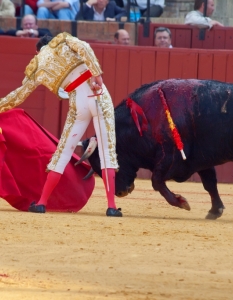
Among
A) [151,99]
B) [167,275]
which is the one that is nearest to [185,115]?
[151,99]

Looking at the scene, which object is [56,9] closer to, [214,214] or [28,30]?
[28,30]

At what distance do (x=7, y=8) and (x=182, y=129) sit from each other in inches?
242

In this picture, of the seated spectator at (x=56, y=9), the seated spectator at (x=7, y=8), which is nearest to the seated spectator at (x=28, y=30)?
the seated spectator at (x=7, y=8)

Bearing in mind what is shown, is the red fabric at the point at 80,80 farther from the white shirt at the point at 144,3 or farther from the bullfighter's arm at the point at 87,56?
the white shirt at the point at 144,3

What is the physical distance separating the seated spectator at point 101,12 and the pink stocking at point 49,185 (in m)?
5.83

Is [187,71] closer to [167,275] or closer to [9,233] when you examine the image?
[9,233]

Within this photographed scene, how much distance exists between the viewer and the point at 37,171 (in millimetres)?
7516

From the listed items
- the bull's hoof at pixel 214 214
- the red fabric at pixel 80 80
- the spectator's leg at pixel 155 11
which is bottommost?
the bull's hoof at pixel 214 214

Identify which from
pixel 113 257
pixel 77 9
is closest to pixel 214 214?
pixel 113 257

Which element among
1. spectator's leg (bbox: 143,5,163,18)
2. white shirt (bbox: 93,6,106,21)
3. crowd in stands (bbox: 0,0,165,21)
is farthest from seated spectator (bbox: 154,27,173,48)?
spectator's leg (bbox: 143,5,163,18)

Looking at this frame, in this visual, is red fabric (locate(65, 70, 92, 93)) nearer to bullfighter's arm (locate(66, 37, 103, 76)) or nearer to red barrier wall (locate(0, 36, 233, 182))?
bullfighter's arm (locate(66, 37, 103, 76))

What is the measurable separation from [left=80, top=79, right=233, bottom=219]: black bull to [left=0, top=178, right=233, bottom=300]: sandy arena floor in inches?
16.5

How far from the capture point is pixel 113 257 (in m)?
5.17

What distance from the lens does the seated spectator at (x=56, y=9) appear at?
41.9 ft
